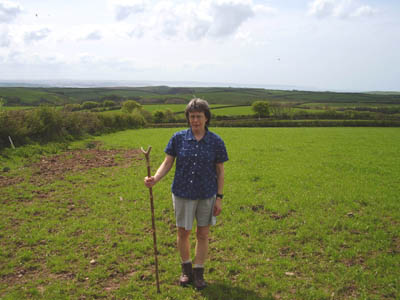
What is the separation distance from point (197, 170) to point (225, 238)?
3.18 metres

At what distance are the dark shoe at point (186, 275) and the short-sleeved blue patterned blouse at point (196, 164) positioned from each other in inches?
60.9

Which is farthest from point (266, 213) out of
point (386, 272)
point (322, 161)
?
point (322, 161)

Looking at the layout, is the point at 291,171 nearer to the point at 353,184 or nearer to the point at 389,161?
the point at 353,184

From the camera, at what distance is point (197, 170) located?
4.30 metres

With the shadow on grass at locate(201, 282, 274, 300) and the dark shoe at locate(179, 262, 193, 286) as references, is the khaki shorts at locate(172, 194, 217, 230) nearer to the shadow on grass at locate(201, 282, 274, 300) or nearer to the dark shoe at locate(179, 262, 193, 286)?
the dark shoe at locate(179, 262, 193, 286)

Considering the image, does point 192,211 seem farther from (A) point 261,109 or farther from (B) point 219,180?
(A) point 261,109

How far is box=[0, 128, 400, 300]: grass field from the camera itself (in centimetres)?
496

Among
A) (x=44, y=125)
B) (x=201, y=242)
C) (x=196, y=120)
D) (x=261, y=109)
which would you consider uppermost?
(x=261, y=109)

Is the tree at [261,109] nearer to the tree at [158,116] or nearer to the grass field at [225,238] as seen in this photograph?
the tree at [158,116]

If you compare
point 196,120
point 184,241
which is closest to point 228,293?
point 184,241

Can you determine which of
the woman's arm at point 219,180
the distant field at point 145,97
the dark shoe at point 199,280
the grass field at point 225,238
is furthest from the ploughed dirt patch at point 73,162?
the distant field at point 145,97

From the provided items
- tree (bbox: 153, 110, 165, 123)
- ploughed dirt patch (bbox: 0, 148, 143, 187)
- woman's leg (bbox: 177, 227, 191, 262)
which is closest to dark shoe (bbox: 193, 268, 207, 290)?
woman's leg (bbox: 177, 227, 191, 262)

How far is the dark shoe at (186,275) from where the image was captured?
493 centimetres

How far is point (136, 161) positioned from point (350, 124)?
5052 centimetres
